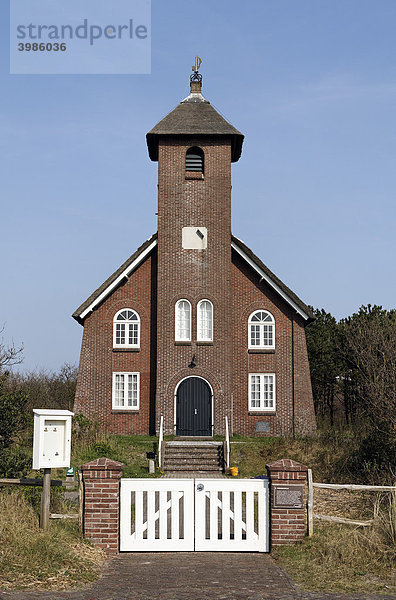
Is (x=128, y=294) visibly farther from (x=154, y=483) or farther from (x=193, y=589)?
(x=193, y=589)

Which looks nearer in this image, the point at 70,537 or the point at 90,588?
the point at 90,588

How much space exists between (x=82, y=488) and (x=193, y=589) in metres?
3.17

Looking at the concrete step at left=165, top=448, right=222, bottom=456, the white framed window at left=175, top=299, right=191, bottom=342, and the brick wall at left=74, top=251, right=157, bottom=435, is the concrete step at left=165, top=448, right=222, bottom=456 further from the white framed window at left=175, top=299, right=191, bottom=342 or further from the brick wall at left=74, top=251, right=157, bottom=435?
the white framed window at left=175, top=299, right=191, bottom=342

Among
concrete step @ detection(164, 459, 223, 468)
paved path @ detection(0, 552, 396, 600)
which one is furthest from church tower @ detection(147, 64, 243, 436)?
paved path @ detection(0, 552, 396, 600)

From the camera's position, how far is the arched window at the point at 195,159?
29141mm

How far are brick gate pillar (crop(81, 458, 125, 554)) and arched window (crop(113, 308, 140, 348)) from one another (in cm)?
1841

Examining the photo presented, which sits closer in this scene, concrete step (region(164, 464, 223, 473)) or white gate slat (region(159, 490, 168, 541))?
white gate slat (region(159, 490, 168, 541))

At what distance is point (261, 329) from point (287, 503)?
18.6 metres

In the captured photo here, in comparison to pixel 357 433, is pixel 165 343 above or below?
above

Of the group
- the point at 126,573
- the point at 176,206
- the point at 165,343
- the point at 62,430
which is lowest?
the point at 126,573

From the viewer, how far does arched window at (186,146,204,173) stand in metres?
29.1

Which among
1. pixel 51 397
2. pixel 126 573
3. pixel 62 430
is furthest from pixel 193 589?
pixel 51 397

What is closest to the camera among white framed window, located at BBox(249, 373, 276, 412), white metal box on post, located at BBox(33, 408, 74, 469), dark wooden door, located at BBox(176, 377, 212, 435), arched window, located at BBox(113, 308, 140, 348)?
white metal box on post, located at BBox(33, 408, 74, 469)

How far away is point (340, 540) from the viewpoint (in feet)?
34.7
